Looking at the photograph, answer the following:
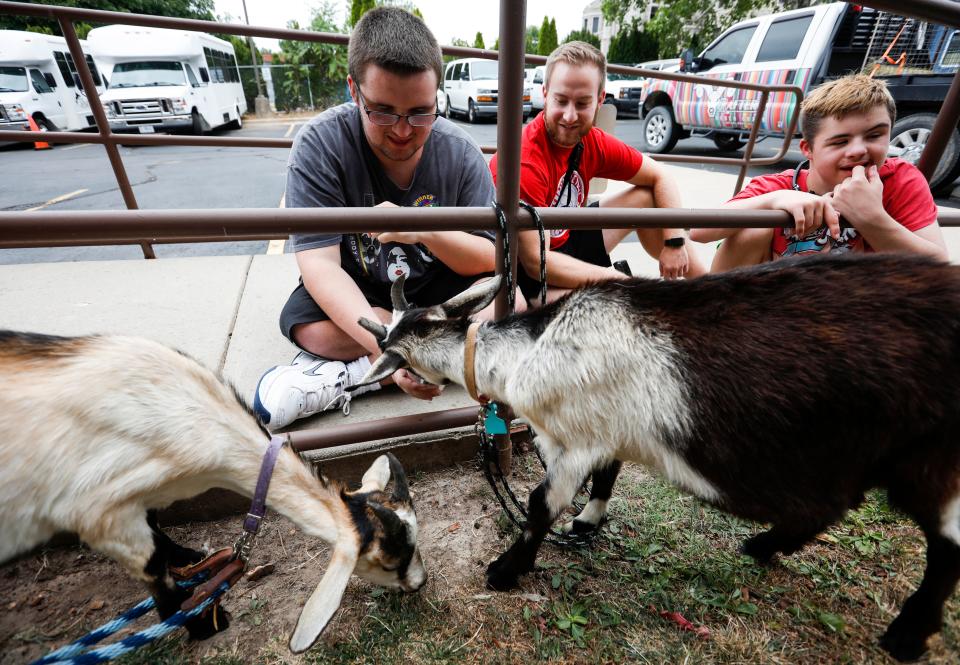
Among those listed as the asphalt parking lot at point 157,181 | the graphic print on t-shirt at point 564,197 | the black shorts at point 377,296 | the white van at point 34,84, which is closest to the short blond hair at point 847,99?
the graphic print on t-shirt at point 564,197

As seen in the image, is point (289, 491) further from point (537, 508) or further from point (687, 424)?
point (687, 424)

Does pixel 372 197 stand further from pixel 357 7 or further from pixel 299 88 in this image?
pixel 357 7

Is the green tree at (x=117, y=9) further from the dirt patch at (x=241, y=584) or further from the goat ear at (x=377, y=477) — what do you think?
the goat ear at (x=377, y=477)

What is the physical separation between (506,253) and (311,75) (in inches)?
1004

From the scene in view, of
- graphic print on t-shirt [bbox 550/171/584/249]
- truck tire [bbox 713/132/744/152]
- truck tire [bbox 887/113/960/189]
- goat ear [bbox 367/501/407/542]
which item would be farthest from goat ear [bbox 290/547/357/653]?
truck tire [bbox 713/132/744/152]

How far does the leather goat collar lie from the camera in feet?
5.64

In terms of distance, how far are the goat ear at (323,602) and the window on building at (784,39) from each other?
10.4m

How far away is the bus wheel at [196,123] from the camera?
15781 millimetres

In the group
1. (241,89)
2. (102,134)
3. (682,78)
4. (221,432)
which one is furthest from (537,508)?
(241,89)

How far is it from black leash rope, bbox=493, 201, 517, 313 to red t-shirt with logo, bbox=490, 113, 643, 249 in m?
0.90

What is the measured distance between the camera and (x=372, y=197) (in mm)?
2338

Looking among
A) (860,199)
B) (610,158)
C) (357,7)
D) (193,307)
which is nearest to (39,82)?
(357,7)

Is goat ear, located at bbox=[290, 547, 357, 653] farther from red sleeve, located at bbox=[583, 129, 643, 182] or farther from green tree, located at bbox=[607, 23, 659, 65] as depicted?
green tree, located at bbox=[607, 23, 659, 65]

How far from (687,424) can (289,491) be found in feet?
4.06
